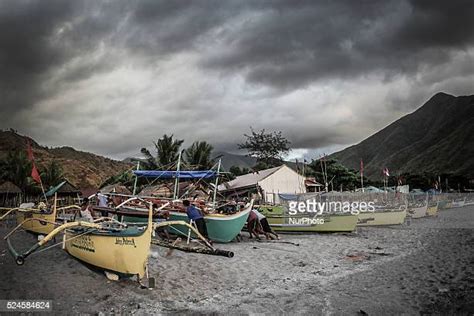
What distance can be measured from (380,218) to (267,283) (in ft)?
52.1

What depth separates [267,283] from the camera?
8367 millimetres

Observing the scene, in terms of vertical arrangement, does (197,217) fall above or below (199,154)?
below

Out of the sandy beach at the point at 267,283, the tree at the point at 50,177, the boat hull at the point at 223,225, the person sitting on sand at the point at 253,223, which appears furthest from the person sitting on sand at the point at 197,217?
the tree at the point at 50,177

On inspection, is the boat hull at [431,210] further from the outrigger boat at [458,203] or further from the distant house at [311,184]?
the outrigger boat at [458,203]

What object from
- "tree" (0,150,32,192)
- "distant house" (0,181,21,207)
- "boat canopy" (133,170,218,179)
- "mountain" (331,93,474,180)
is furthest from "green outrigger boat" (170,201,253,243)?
"mountain" (331,93,474,180)

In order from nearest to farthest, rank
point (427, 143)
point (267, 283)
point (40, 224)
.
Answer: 1. point (267, 283)
2. point (40, 224)
3. point (427, 143)

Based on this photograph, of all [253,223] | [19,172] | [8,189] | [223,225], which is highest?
[19,172]

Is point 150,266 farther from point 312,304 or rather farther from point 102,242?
point 312,304

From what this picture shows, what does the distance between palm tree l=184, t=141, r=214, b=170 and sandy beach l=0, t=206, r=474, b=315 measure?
23218 millimetres

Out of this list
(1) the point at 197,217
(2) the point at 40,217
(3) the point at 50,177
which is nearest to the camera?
(1) the point at 197,217

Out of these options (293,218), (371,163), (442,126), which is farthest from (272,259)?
(442,126)

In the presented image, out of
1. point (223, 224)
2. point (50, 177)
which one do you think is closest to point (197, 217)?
point (223, 224)

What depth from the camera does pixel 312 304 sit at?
688 centimetres

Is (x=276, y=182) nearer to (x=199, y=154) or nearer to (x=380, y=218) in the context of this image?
(x=199, y=154)
